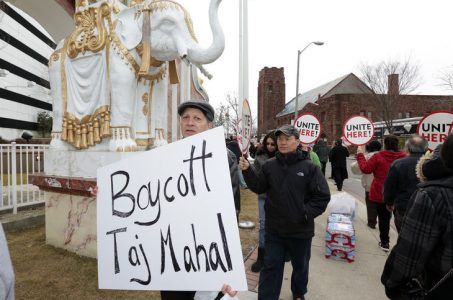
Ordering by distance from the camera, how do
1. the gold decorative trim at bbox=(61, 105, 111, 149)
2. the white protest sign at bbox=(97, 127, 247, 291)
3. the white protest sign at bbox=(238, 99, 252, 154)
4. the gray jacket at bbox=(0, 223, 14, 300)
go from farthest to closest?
the gold decorative trim at bbox=(61, 105, 111, 149), the white protest sign at bbox=(238, 99, 252, 154), the white protest sign at bbox=(97, 127, 247, 291), the gray jacket at bbox=(0, 223, 14, 300)

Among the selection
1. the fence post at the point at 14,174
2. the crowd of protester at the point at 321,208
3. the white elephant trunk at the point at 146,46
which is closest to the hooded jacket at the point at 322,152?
the crowd of protester at the point at 321,208

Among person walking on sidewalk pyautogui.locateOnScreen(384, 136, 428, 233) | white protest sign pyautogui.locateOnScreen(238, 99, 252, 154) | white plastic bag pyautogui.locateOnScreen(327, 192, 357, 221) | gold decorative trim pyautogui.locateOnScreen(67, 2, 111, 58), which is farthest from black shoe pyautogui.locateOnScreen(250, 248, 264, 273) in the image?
gold decorative trim pyautogui.locateOnScreen(67, 2, 111, 58)

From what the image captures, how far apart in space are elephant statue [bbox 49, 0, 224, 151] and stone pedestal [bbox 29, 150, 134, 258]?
18 cm

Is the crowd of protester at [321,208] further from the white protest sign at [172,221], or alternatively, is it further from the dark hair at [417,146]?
the white protest sign at [172,221]

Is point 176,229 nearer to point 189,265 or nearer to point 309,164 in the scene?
point 189,265

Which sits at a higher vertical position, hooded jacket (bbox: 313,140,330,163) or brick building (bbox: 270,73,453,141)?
brick building (bbox: 270,73,453,141)

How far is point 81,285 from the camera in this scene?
3.24 metres

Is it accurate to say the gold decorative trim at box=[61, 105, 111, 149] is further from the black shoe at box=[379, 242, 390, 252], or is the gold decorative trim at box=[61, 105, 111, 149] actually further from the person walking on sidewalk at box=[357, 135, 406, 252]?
the black shoe at box=[379, 242, 390, 252]

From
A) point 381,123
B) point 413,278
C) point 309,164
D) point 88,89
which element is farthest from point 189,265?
point 381,123

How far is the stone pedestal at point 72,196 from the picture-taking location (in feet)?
12.4

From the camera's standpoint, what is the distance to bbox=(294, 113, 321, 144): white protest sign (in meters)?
6.52

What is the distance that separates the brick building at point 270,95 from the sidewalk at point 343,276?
5140cm

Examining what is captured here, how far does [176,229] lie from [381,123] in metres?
37.3

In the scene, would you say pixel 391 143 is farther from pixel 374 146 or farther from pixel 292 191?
pixel 292 191
